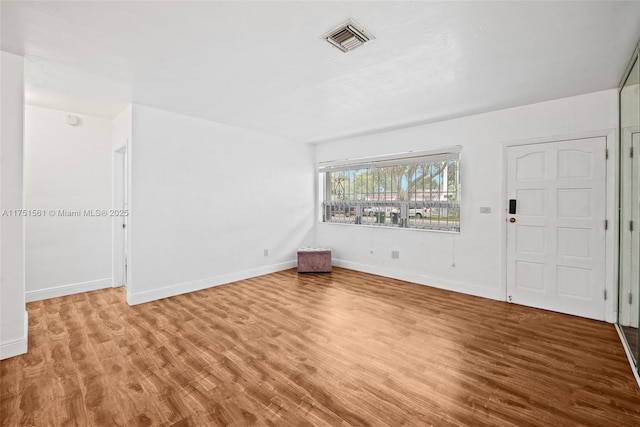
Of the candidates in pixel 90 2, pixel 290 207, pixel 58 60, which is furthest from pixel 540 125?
pixel 58 60

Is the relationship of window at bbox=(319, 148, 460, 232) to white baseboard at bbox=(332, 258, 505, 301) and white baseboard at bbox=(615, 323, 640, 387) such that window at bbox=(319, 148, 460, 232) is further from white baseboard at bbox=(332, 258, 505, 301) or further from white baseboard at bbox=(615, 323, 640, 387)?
white baseboard at bbox=(615, 323, 640, 387)

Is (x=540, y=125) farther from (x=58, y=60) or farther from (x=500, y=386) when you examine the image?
(x=58, y=60)

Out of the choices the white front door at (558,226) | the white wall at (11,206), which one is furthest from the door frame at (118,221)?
the white front door at (558,226)

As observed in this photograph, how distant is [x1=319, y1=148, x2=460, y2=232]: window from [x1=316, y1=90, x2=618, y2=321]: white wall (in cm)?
15

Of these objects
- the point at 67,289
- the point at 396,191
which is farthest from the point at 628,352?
the point at 67,289

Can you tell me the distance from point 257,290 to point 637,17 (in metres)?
4.71

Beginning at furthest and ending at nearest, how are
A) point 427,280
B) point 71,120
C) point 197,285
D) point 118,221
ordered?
point 427,280
point 118,221
point 197,285
point 71,120

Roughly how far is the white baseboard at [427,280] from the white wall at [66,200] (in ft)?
13.8

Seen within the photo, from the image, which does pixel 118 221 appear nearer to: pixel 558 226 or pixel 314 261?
pixel 314 261

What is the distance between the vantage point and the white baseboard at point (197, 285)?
149 inches

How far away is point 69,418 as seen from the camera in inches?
70.5

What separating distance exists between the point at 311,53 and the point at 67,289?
4.68m

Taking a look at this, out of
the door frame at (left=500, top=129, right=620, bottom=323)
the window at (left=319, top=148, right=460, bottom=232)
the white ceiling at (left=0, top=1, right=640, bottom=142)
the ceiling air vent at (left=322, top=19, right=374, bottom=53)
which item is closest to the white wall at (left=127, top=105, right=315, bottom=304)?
the white ceiling at (left=0, top=1, right=640, bottom=142)

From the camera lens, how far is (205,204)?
4512 millimetres
